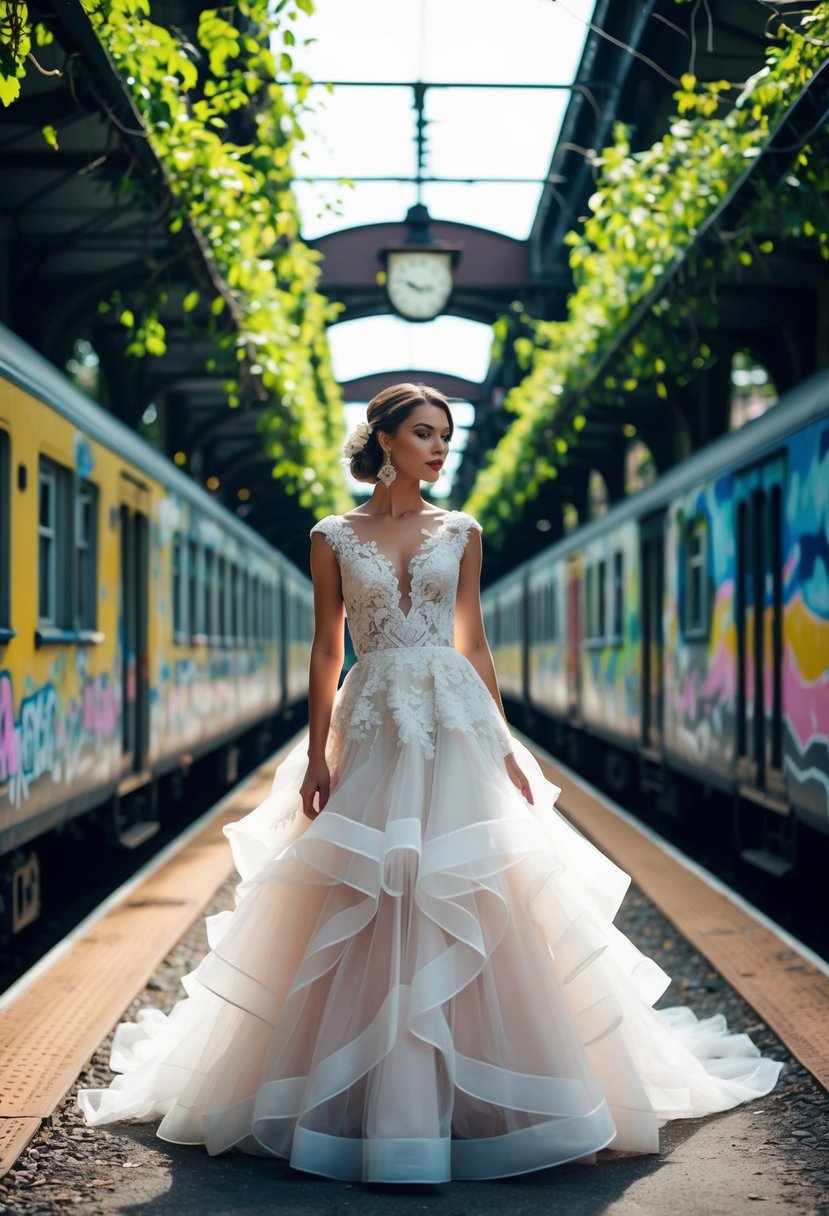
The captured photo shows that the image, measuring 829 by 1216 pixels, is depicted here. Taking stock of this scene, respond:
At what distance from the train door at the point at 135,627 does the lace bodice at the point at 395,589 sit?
248 inches

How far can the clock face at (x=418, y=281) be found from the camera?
45.9 feet

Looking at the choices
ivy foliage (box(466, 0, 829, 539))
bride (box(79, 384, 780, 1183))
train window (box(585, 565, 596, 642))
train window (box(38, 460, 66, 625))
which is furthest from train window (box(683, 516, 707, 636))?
bride (box(79, 384, 780, 1183))

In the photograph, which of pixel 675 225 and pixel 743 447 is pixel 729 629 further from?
pixel 675 225

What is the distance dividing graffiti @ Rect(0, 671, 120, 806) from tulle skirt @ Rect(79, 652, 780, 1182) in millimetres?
2560

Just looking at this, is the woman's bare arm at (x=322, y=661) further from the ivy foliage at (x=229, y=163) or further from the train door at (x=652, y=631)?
the train door at (x=652, y=631)

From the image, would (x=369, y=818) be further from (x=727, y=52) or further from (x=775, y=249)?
(x=775, y=249)

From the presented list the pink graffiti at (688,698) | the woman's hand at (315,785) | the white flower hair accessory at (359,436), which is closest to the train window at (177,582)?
the pink graffiti at (688,698)

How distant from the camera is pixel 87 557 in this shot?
29.3ft

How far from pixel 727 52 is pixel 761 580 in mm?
2946

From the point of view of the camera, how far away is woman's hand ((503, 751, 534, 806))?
166 inches

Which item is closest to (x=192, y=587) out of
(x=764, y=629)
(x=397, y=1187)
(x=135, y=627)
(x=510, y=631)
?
(x=135, y=627)

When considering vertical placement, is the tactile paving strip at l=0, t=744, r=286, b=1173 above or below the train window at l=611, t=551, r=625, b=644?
below

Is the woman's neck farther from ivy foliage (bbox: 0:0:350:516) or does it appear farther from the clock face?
the clock face

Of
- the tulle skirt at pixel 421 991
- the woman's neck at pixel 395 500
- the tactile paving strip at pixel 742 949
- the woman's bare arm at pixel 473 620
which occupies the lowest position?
the tactile paving strip at pixel 742 949
